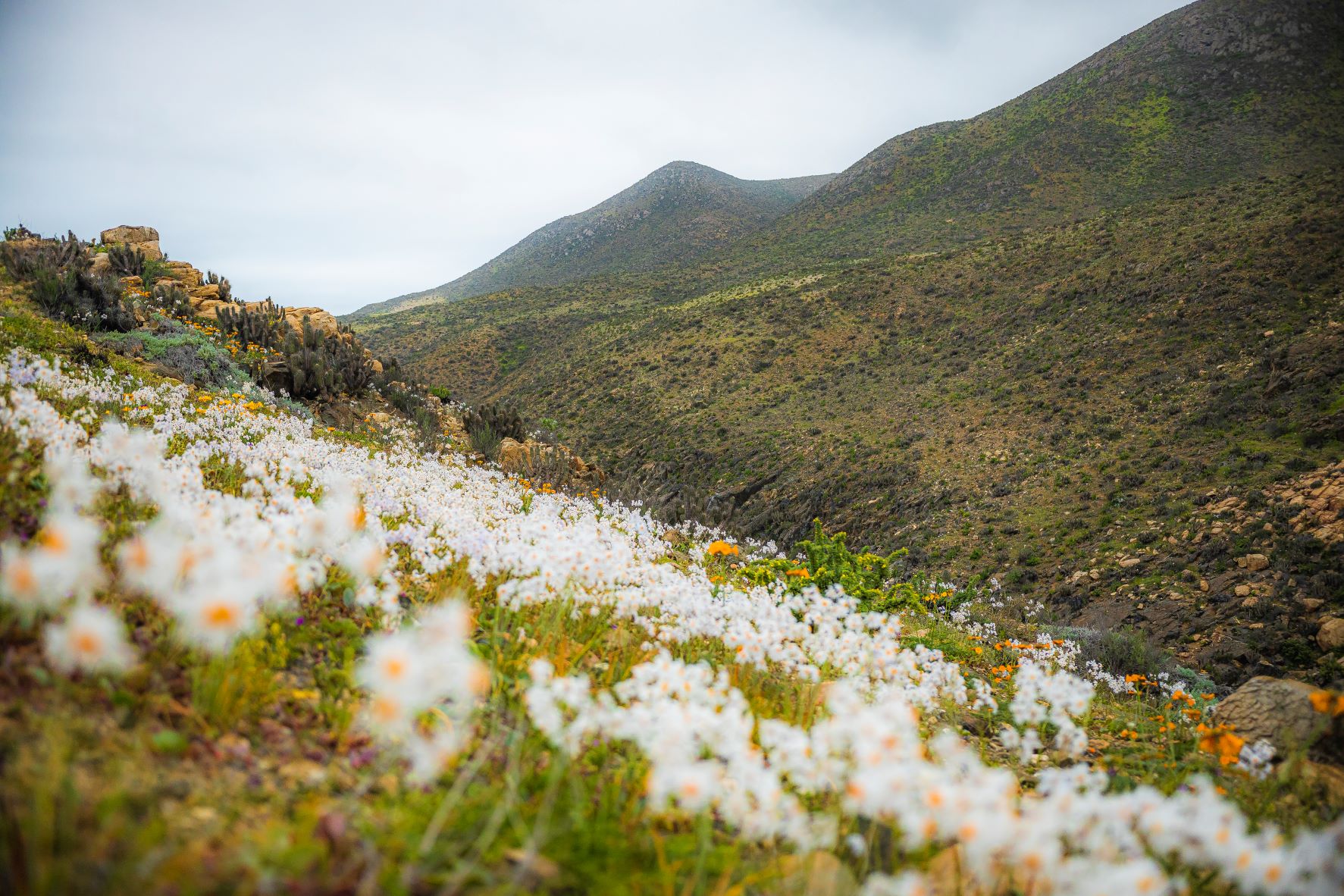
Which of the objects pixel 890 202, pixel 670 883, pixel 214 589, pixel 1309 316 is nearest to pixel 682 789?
pixel 670 883

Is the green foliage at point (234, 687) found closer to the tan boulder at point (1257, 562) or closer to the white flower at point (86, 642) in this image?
the white flower at point (86, 642)

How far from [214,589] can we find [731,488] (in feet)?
87.8

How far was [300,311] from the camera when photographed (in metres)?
19.0

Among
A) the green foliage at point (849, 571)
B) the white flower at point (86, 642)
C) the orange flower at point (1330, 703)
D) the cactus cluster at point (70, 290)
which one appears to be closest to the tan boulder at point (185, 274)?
the cactus cluster at point (70, 290)

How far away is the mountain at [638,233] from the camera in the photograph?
110375 mm

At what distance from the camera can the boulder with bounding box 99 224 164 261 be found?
1850cm

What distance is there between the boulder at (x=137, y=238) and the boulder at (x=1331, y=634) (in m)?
30.4

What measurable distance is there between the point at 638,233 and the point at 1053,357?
104 m

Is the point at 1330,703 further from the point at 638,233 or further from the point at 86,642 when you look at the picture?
the point at 638,233

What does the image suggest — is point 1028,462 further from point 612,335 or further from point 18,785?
point 612,335

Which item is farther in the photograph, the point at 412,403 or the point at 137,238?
the point at 137,238

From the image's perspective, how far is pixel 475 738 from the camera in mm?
2887

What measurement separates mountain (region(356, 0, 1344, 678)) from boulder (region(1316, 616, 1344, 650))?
22 cm

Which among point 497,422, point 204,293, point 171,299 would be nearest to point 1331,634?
point 497,422
